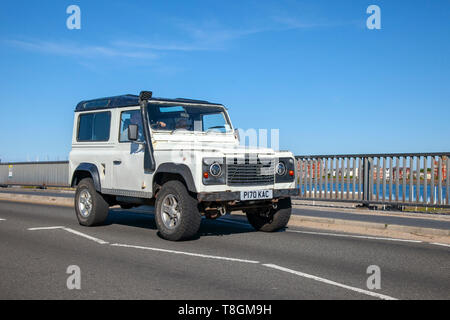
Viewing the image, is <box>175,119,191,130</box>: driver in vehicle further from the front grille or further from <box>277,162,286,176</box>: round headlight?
<box>277,162,286,176</box>: round headlight

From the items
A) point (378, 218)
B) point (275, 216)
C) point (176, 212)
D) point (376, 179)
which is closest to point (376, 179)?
point (376, 179)

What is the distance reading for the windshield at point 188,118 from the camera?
9445 millimetres

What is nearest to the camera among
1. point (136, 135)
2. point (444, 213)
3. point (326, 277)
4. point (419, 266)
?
point (326, 277)

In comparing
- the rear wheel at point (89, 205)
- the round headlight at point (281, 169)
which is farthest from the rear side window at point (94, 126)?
the round headlight at point (281, 169)

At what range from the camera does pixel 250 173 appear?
28.0 feet

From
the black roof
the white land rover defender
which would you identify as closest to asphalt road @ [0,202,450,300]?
the white land rover defender

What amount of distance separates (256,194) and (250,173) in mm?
363

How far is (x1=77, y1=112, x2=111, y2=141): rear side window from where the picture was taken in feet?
33.8

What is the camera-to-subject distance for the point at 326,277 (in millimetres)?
5652

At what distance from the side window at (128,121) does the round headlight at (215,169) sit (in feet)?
6.27

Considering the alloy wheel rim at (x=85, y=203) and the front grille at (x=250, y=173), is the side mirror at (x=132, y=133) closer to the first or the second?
the front grille at (x=250, y=173)
